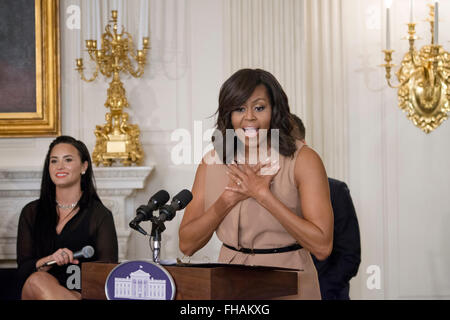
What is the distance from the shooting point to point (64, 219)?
366 cm

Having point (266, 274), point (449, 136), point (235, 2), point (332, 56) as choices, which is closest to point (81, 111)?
point (235, 2)

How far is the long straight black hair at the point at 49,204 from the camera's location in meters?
3.60

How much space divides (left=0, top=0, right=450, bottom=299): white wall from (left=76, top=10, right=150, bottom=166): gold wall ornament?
0.15m

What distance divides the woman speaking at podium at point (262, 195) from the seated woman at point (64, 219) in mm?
1418

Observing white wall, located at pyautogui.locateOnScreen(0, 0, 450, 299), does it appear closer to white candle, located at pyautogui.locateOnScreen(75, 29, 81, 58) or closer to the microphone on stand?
white candle, located at pyautogui.locateOnScreen(75, 29, 81, 58)

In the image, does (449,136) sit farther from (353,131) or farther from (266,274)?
(266,274)

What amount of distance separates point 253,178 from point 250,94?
0.29 m

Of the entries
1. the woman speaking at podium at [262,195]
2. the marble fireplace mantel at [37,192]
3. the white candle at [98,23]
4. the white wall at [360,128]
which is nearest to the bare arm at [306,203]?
the woman speaking at podium at [262,195]

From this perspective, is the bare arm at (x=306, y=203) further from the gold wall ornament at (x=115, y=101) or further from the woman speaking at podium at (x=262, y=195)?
the gold wall ornament at (x=115, y=101)

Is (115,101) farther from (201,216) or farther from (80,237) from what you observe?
(201,216)

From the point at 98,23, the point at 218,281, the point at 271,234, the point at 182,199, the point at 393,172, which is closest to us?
the point at 218,281

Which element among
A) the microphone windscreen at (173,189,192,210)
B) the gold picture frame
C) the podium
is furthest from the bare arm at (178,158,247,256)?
the gold picture frame

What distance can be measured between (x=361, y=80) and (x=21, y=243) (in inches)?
121

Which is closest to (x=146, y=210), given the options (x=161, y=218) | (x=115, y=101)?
(x=161, y=218)
